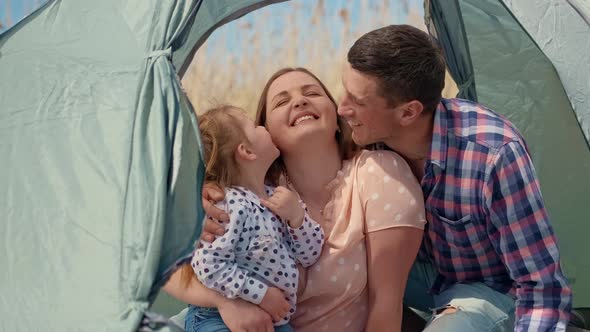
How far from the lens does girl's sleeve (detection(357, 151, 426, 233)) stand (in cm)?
270

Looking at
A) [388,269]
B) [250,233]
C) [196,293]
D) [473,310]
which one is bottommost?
[473,310]

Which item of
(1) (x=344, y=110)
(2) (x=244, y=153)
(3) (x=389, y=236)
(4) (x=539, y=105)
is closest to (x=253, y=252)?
(2) (x=244, y=153)

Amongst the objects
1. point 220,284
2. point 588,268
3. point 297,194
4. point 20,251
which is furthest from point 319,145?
point 588,268

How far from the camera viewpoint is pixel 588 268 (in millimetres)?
3520

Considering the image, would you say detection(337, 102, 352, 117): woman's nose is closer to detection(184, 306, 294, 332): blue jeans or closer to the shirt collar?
the shirt collar

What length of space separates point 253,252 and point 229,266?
83 mm

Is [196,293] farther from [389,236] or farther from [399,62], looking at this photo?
[399,62]

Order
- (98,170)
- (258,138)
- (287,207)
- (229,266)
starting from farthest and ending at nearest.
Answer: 1. (258,138)
2. (287,207)
3. (229,266)
4. (98,170)

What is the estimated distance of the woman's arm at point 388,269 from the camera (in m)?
2.71

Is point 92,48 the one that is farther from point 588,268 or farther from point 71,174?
point 588,268

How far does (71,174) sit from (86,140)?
0.34 feet

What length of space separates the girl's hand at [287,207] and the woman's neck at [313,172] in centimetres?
21

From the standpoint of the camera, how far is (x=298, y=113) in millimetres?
2814

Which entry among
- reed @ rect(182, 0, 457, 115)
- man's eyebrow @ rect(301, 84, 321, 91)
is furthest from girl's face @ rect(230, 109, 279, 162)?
reed @ rect(182, 0, 457, 115)
